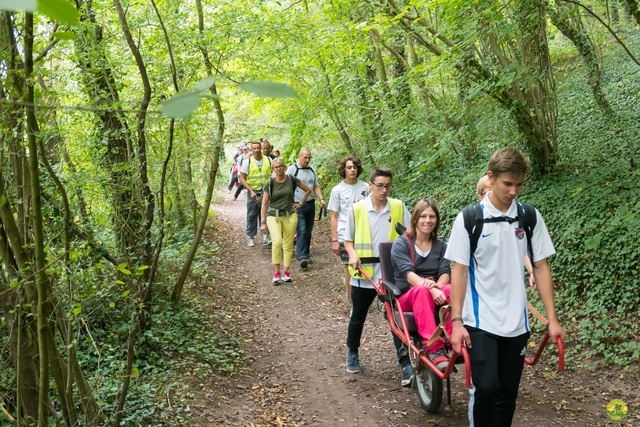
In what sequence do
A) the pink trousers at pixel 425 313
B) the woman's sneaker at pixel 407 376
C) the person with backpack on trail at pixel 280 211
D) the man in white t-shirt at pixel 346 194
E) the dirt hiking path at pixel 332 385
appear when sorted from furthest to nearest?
the person with backpack on trail at pixel 280 211
the man in white t-shirt at pixel 346 194
the woman's sneaker at pixel 407 376
the dirt hiking path at pixel 332 385
the pink trousers at pixel 425 313

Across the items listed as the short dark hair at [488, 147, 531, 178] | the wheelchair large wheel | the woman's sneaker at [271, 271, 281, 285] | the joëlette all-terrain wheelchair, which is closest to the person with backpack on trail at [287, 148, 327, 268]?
the woman's sneaker at [271, 271, 281, 285]

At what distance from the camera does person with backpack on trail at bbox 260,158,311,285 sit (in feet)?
32.5

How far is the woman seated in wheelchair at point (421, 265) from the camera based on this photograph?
4.87 meters

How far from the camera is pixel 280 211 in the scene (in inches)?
392

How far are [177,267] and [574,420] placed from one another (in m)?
5.84

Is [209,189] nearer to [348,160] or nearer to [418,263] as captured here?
[348,160]

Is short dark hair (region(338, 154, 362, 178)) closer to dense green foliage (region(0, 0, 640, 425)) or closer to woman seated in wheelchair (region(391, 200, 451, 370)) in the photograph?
dense green foliage (region(0, 0, 640, 425))

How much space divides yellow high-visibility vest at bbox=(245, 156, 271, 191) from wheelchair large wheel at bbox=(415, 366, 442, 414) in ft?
25.3

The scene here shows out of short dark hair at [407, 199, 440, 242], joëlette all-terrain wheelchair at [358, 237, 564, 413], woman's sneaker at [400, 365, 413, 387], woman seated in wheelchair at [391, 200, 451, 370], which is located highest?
short dark hair at [407, 199, 440, 242]

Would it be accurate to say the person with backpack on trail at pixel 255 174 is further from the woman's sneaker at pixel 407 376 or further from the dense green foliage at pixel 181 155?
the woman's sneaker at pixel 407 376

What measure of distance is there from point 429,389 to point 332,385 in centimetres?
128

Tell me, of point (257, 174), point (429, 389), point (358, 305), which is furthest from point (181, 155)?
point (257, 174)

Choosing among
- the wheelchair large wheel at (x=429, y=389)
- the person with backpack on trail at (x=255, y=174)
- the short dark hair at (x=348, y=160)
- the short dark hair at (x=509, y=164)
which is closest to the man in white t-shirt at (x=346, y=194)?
the short dark hair at (x=348, y=160)

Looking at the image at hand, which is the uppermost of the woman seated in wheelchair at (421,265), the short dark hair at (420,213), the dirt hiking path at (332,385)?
the short dark hair at (420,213)
